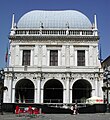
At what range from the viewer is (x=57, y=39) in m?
48.6

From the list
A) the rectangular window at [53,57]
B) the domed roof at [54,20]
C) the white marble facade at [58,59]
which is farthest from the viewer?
the domed roof at [54,20]

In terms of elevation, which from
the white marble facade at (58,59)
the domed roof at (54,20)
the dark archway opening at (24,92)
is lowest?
the dark archway opening at (24,92)

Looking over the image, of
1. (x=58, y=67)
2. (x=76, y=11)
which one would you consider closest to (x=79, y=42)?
(x=58, y=67)

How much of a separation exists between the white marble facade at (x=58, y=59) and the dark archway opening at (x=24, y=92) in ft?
1.29

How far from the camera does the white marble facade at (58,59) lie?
149ft

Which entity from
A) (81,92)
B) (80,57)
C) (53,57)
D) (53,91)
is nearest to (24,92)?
(53,91)

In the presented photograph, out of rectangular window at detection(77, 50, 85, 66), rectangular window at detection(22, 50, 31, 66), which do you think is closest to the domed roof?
rectangular window at detection(77, 50, 85, 66)

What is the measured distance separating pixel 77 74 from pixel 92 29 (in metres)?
9.40

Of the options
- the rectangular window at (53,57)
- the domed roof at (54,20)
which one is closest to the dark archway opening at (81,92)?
the rectangular window at (53,57)

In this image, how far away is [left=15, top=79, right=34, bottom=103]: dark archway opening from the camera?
47650mm

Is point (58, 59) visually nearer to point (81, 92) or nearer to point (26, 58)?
point (26, 58)

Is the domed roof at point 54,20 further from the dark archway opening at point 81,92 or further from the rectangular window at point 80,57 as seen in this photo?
the dark archway opening at point 81,92

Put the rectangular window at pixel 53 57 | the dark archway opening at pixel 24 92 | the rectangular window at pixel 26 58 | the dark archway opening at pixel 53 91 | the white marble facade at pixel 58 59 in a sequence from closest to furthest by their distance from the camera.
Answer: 1. the white marble facade at pixel 58 59
2. the dark archway opening at pixel 24 92
3. the dark archway opening at pixel 53 91
4. the rectangular window at pixel 53 57
5. the rectangular window at pixel 26 58

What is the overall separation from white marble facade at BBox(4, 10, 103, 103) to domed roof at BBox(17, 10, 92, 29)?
188 mm
